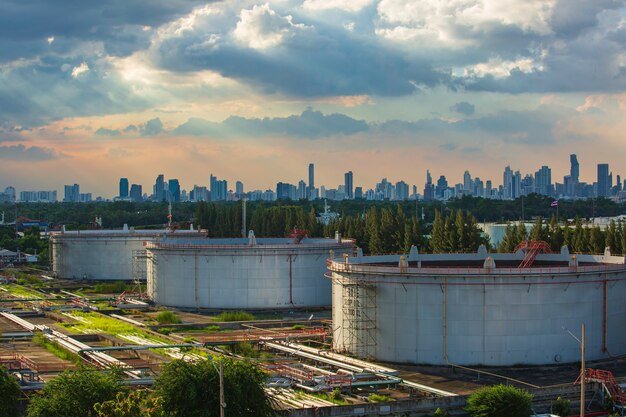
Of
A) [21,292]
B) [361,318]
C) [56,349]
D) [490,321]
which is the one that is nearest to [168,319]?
[56,349]

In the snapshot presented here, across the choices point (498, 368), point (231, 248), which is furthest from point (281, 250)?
point (498, 368)

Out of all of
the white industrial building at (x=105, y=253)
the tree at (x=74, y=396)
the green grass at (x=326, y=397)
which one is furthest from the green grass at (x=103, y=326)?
the white industrial building at (x=105, y=253)

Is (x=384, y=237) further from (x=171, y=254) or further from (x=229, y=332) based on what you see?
(x=229, y=332)

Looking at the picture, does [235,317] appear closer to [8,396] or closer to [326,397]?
[326,397]

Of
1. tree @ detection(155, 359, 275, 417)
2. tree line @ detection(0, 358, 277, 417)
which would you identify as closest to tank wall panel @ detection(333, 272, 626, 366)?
tree line @ detection(0, 358, 277, 417)

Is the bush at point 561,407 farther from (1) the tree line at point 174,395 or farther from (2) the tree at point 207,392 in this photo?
(2) the tree at point 207,392

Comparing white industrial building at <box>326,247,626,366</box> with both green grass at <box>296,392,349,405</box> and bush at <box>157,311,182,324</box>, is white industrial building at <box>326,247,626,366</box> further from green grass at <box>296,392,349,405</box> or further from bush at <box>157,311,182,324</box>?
bush at <box>157,311,182,324</box>

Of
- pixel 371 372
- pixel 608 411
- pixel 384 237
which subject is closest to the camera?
pixel 608 411
